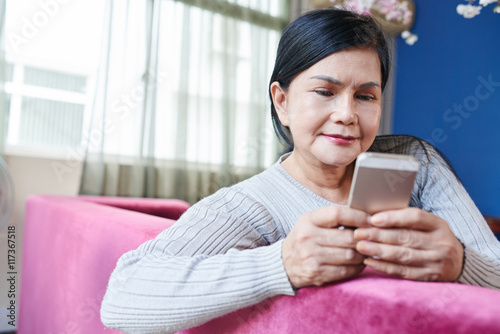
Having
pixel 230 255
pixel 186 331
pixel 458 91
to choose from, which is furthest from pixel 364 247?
pixel 458 91

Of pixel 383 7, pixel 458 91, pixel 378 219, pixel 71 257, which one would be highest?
pixel 383 7

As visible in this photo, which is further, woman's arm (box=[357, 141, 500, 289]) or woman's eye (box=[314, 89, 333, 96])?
woman's eye (box=[314, 89, 333, 96])

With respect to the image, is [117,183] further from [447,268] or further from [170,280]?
[447,268]

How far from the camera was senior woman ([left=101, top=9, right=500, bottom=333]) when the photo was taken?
49 cm

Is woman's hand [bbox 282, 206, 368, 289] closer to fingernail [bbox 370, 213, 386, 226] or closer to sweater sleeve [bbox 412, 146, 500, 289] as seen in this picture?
fingernail [bbox 370, 213, 386, 226]

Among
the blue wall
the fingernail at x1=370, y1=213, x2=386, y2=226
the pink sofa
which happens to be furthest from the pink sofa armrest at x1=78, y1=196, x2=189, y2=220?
the blue wall

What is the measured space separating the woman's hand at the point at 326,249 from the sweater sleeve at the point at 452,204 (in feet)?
1.06

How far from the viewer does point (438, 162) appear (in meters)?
0.94

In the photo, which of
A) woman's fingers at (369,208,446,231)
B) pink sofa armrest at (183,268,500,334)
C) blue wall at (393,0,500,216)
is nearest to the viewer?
pink sofa armrest at (183,268,500,334)

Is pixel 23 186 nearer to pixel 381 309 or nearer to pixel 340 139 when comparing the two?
pixel 340 139

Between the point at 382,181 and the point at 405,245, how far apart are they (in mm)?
78

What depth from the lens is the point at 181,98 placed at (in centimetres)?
275

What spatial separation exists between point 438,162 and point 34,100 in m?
2.09

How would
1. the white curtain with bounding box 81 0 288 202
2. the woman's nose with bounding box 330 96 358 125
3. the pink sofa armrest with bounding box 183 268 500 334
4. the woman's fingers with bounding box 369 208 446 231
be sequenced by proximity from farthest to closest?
1. the white curtain with bounding box 81 0 288 202
2. the woman's nose with bounding box 330 96 358 125
3. the woman's fingers with bounding box 369 208 446 231
4. the pink sofa armrest with bounding box 183 268 500 334
